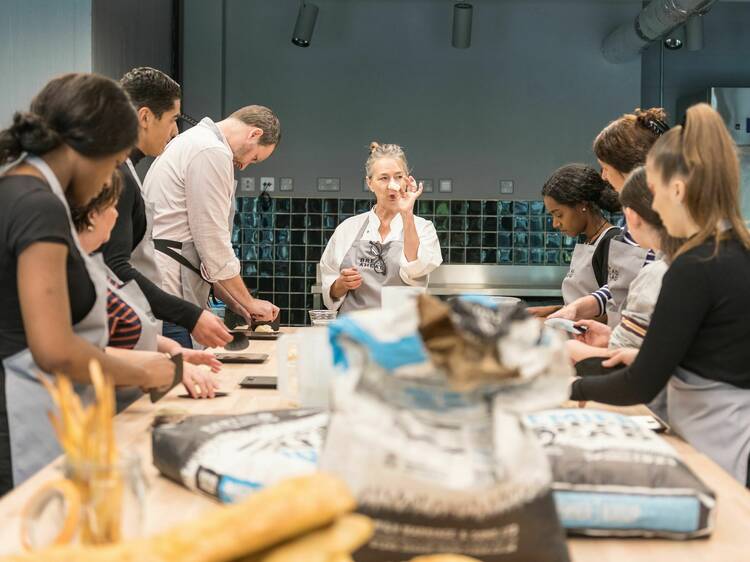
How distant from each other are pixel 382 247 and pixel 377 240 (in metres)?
0.05

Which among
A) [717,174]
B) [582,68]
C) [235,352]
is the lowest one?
[235,352]

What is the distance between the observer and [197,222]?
305 cm

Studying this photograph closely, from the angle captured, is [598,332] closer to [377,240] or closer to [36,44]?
[377,240]

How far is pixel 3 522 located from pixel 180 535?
1.50 ft

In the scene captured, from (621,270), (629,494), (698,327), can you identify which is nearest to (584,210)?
(621,270)

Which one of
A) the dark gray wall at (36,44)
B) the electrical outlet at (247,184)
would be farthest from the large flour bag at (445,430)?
the electrical outlet at (247,184)

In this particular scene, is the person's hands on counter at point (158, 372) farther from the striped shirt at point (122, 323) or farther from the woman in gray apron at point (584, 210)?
the woman in gray apron at point (584, 210)

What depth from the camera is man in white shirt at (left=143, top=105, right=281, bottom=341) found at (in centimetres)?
305

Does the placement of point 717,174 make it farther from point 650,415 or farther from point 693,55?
point 693,55

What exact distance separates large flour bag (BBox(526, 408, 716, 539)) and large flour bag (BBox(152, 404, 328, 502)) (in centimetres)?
30

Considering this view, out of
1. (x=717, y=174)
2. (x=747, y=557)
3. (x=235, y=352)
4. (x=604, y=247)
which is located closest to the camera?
(x=747, y=557)

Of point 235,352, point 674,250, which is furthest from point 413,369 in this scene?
point 235,352

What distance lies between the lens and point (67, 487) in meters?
0.71

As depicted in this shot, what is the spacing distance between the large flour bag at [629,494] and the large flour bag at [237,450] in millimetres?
299
